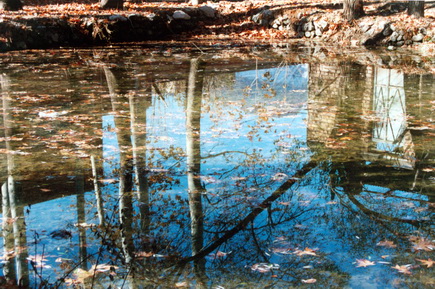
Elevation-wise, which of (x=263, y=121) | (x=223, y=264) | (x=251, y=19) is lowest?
(x=223, y=264)

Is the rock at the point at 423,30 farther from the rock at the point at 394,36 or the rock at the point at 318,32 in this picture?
the rock at the point at 318,32

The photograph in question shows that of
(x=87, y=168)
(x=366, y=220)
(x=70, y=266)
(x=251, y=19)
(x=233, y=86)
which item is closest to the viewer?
(x=70, y=266)

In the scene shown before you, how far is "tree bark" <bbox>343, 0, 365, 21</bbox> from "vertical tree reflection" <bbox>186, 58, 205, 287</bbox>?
326 inches

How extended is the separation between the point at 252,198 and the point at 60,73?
7448 millimetres

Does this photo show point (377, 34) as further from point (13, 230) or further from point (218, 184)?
point (13, 230)

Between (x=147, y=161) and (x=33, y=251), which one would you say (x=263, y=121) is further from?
(x=33, y=251)

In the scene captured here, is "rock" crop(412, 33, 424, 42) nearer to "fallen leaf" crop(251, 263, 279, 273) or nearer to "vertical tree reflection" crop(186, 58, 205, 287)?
"vertical tree reflection" crop(186, 58, 205, 287)

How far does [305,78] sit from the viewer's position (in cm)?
1001

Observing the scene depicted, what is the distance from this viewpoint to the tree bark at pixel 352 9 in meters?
16.0

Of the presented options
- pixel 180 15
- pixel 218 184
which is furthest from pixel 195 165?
pixel 180 15

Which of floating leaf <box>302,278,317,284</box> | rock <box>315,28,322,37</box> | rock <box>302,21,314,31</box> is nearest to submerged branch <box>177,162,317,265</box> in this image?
floating leaf <box>302,278,317,284</box>

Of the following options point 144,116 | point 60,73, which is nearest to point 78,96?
point 144,116

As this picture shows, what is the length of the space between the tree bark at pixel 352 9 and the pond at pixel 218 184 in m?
7.31

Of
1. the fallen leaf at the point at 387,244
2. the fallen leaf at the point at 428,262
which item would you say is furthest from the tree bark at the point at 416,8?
the fallen leaf at the point at 428,262
